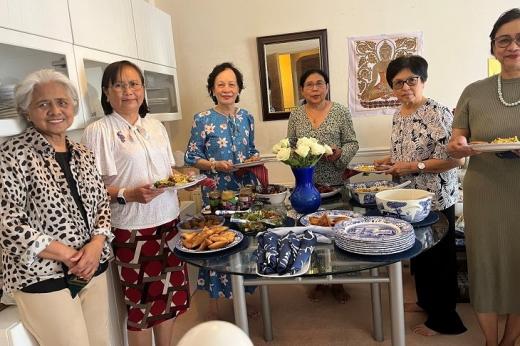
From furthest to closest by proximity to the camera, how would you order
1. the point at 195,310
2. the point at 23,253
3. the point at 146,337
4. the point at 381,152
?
the point at 381,152, the point at 195,310, the point at 146,337, the point at 23,253

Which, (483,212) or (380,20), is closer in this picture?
(483,212)

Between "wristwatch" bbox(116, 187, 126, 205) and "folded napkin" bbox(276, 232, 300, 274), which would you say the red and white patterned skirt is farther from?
"folded napkin" bbox(276, 232, 300, 274)

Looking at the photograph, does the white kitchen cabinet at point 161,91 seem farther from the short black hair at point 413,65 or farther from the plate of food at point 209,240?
the short black hair at point 413,65

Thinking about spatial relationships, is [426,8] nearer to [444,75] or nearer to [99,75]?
[444,75]

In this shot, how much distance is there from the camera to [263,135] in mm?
3395

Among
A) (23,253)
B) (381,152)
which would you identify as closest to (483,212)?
(381,152)

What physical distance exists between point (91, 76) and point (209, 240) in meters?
1.17

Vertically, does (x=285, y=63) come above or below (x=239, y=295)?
above

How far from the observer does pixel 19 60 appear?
158 centimetres

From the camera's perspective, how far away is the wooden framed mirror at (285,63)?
10.4 ft

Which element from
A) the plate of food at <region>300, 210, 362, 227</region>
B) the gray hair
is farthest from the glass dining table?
the gray hair

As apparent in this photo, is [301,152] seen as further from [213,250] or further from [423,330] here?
[423,330]

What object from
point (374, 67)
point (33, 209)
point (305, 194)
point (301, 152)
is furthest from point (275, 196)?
point (374, 67)

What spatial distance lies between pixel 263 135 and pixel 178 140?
77 centimetres
